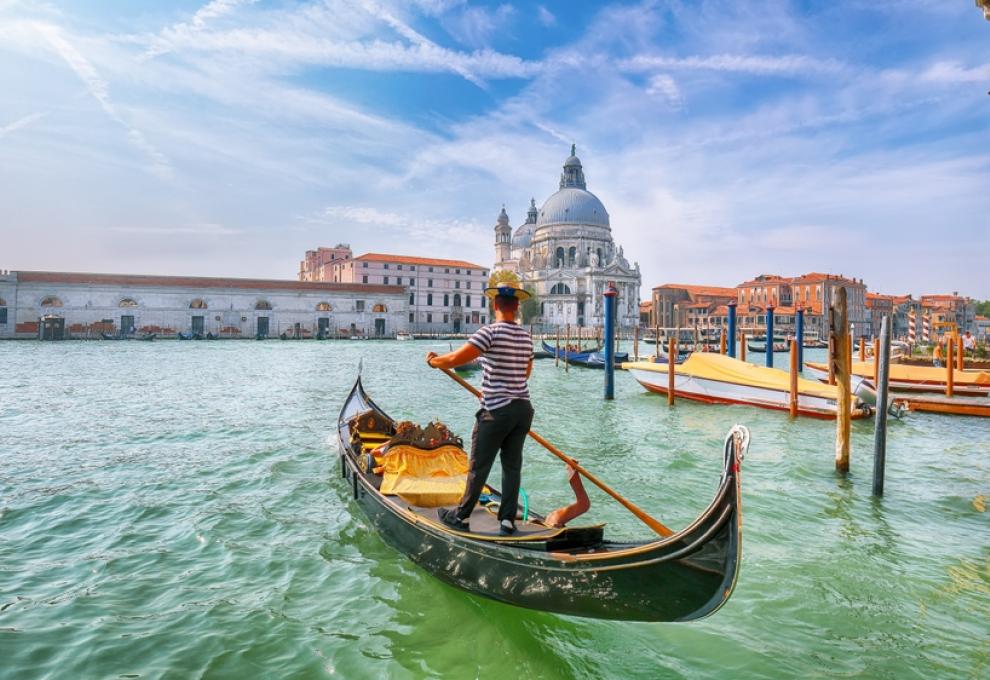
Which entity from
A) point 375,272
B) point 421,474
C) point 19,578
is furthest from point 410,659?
point 375,272

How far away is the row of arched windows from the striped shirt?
41.5 meters

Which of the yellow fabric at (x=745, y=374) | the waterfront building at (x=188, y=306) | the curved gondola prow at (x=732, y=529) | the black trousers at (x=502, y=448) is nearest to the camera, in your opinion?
the curved gondola prow at (x=732, y=529)

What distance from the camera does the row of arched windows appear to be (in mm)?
34875

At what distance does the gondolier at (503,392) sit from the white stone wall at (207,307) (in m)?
41.1

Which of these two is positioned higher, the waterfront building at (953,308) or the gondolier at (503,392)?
the waterfront building at (953,308)

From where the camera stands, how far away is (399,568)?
3770mm

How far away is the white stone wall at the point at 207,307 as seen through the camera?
113 ft

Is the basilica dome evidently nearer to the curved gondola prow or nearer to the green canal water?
the green canal water

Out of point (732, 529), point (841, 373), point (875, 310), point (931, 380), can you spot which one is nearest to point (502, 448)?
point (732, 529)

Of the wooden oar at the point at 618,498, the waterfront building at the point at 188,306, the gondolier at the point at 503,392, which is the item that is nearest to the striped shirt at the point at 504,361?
the gondolier at the point at 503,392

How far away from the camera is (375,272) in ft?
179

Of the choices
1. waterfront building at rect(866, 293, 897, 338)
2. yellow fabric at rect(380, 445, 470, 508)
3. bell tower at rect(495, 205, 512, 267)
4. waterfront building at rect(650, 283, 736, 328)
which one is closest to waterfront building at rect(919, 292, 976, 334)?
waterfront building at rect(866, 293, 897, 338)

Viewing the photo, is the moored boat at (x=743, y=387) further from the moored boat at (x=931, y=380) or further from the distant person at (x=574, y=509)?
the distant person at (x=574, y=509)

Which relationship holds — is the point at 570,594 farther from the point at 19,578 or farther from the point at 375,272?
the point at 375,272
